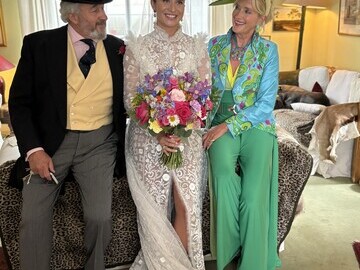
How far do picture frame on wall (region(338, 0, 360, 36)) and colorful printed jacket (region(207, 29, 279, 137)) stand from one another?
115 inches

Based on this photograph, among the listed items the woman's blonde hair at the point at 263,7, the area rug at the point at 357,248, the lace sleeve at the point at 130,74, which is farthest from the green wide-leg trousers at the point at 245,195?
the area rug at the point at 357,248

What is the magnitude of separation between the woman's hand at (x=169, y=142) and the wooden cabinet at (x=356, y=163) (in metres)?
2.41

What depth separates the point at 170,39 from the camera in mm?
1943

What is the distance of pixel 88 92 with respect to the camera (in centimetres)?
184

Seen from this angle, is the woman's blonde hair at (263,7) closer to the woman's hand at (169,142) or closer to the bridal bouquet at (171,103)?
the bridal bouquet at (171,103)

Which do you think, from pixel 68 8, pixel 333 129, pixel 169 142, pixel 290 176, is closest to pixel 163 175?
pixel 169 142

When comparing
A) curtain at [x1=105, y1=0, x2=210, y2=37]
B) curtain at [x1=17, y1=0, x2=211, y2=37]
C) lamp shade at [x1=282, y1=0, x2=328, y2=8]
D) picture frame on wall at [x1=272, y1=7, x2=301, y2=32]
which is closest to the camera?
lamp shade at [x1=282, y1=0, x2=328, y2=8]

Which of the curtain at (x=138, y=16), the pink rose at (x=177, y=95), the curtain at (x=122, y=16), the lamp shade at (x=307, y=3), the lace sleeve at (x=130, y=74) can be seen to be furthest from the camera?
the curtain at (x=138, y=16)

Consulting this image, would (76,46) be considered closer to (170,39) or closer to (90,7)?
(90,7)

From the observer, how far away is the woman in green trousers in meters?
1.98

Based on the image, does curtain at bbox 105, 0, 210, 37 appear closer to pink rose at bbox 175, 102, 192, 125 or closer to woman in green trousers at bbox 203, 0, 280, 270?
woman in green trousers at bbox 203, 0, 280, 270

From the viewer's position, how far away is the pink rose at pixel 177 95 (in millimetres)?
1669

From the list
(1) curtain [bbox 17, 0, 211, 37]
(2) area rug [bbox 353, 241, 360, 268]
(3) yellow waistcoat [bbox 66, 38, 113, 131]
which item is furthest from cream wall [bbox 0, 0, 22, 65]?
(2) area rug [bbox 353, 241, 360, 268]

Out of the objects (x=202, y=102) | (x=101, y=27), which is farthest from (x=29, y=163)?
(x=202, y=102)
